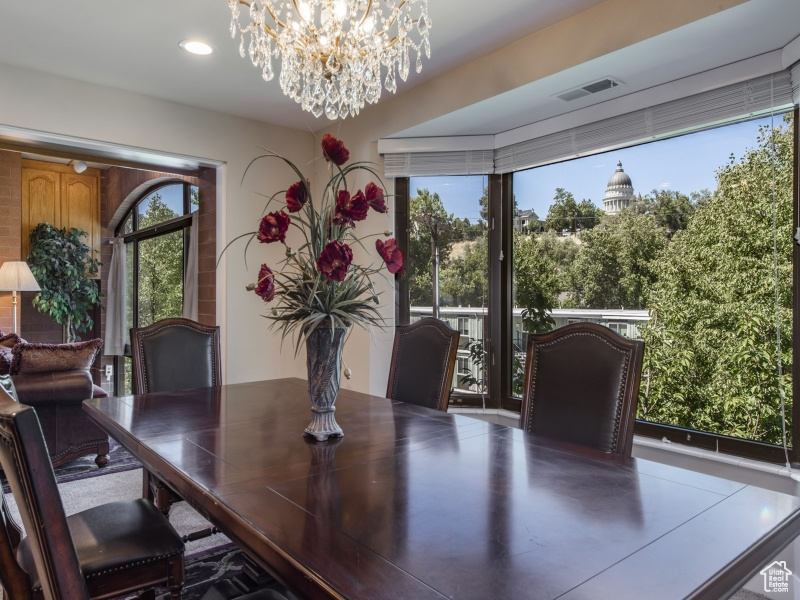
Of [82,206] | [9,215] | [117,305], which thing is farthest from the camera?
[82,206]

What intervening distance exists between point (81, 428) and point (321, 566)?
3.29 m

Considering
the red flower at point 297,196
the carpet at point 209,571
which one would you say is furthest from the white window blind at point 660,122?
the carpet at point 209,571

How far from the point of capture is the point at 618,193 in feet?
10.2

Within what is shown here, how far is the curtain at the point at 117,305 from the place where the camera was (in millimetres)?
6589

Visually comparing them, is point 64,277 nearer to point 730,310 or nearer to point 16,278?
point 16,278

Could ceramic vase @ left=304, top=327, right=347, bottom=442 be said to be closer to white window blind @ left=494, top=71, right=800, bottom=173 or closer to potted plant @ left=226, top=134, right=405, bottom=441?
potted plant @ left=226, top=134, right=405, bottom=441

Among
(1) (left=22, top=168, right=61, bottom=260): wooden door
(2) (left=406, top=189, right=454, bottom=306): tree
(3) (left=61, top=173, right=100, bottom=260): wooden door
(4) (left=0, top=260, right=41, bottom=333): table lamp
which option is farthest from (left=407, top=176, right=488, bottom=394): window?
(1) (left=22, top=168, right=61, bottom=260): wooden door

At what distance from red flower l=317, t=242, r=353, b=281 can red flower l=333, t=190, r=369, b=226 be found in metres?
0.10

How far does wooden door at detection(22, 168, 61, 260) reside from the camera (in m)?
6.43

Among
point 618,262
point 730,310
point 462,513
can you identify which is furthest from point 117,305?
point 462,513

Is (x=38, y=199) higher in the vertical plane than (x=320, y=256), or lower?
higher

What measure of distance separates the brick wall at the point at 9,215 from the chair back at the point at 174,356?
14.0 ft

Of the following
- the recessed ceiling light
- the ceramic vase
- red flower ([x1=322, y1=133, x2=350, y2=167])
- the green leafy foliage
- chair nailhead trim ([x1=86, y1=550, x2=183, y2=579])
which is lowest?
chair nailhead trim ([x1=86, y1=550, x2=183, y2=579])

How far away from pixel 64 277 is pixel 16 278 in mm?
786
